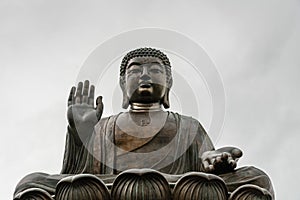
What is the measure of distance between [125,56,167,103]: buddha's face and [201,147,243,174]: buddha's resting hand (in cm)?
142

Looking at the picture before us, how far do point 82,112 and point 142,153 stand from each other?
2.53 feet

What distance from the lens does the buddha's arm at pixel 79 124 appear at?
7484 millimetres

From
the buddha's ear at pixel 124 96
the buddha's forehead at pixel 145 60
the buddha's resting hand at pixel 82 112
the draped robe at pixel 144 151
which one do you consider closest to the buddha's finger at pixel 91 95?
the buddha's resting hand at pixel 82 112

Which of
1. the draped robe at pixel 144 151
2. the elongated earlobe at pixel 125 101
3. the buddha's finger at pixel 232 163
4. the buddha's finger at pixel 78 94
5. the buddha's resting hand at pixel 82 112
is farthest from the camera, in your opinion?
the elongated earlobe at pixel 125 101

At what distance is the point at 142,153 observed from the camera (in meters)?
7.43

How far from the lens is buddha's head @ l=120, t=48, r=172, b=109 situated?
7.97m

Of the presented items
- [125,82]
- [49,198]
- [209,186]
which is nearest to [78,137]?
[125,82]

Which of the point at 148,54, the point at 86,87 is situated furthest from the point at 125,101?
the point at 86,87

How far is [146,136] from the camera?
761 cm

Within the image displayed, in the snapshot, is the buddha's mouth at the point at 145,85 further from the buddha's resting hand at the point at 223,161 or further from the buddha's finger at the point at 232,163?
the buddha's finger at the point at 232,163

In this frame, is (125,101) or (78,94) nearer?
(78,94)

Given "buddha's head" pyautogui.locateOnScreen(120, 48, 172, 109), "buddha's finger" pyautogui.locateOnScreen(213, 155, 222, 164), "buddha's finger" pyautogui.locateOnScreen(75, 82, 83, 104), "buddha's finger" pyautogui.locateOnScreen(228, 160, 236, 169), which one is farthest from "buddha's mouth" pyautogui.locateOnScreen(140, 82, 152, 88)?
"buddha's finger" pyautogui.locateOnScreen(228, 160, 236, 169)

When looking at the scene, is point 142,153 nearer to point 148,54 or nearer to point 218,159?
point 218,159

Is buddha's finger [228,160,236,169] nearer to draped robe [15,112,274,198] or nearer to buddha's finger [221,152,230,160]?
buddha's finger [221,152,230,160]
